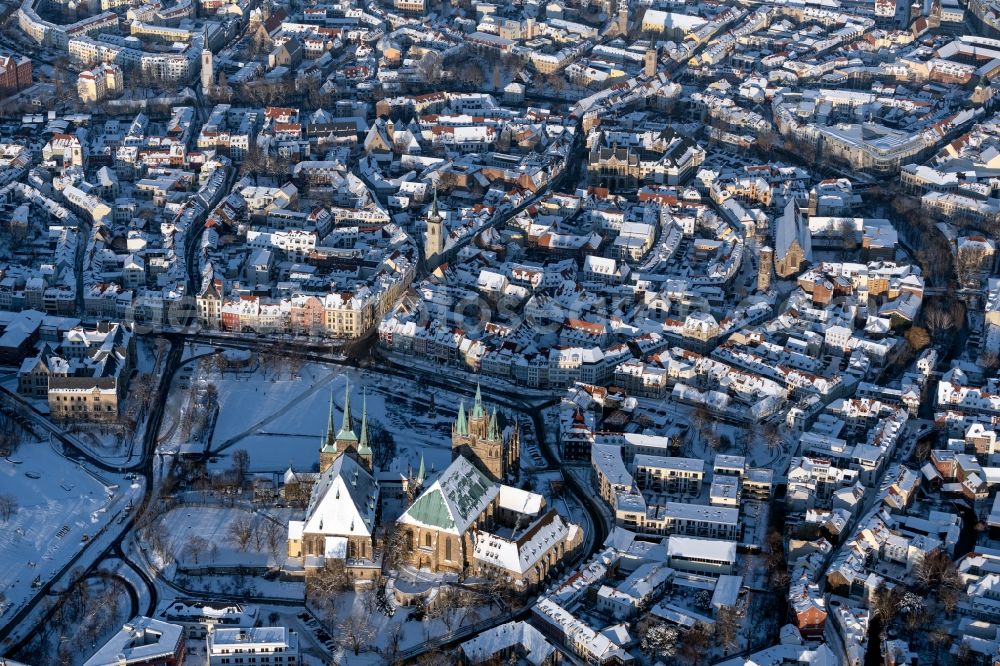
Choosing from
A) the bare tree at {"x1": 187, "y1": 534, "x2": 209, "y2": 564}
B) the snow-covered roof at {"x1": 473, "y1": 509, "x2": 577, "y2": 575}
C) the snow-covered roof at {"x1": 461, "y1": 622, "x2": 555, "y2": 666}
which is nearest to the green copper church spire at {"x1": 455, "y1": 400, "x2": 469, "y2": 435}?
the snow-covered roof at {"x1": 473, "y1": 509, "x2": 577, "y2": 575}

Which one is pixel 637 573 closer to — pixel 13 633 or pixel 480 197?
pixel 13 633

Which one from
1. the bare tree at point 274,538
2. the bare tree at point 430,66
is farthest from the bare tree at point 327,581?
the bare tree at point 430,66

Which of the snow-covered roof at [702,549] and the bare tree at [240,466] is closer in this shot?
the snow-covered roof at [702,549]

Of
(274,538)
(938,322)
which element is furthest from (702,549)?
Result: (938,322)

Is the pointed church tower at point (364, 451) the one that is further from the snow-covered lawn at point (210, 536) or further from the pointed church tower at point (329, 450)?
the snow-covered lawn at point (210, 536)

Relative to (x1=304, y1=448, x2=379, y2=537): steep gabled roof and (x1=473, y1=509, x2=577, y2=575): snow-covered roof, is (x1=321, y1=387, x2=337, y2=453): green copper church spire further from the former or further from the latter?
(x1=473, y1=509, x2=577, y2=575): snow-covered roof

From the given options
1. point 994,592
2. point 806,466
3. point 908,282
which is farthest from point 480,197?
point 994,592

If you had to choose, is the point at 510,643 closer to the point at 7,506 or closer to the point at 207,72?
the point at 7,506

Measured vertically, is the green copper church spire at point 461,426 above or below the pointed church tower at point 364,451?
above

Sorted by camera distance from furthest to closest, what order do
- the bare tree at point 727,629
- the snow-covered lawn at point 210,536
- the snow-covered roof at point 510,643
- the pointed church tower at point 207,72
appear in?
1. the pointed church tower at point 207,72
2. the snow-covered lawn at point 210,536
3. the bare tree at point 727,629
4. the snow-covered roof at point 510,643
